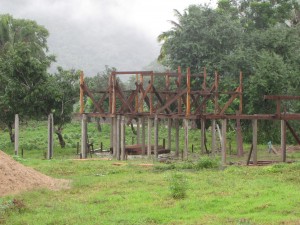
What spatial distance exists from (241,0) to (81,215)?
39707 mm

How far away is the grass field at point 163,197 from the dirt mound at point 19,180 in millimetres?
635

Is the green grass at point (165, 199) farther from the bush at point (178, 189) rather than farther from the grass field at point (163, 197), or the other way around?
the bush at point (178, 189)

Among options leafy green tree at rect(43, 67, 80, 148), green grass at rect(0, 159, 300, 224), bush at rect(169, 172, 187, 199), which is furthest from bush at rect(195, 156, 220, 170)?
leafy green tree at rect(43, 67, 80, 148)

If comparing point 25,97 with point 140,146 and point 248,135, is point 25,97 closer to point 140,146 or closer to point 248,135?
point 140,146

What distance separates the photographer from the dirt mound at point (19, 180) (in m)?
17.7

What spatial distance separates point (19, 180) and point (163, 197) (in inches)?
213

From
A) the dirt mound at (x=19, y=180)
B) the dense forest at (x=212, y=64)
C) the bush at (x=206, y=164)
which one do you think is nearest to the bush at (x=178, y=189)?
the dirt mound at (x=19, y=180)

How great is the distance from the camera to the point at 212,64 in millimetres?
39906

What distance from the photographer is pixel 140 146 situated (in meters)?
33.3

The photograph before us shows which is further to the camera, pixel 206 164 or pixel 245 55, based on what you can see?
pixel 245 55

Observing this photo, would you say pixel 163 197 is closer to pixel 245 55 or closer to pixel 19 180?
pixel 19 180

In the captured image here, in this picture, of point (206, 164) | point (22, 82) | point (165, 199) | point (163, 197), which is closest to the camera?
point (165, 199)

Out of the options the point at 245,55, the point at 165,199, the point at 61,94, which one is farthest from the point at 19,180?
the point at 245,55

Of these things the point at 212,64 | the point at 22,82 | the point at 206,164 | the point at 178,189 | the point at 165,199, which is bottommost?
the point at 165,199
